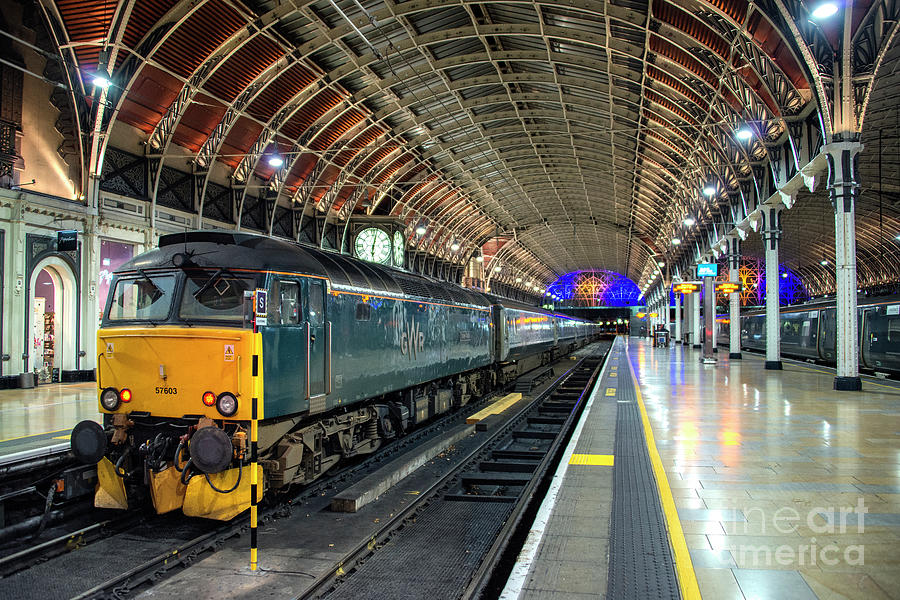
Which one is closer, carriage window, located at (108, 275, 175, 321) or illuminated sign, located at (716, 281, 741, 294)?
carriage window, located at (108, 275, 175, 321)

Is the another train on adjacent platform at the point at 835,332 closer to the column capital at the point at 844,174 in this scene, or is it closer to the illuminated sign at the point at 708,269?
the illuminated sign at the point at 708,269

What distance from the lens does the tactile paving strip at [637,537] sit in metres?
4.64

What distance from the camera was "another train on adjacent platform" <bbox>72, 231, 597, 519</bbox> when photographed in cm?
688

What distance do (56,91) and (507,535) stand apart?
67.3 ft

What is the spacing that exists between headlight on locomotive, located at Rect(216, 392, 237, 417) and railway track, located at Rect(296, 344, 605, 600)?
6.73ft

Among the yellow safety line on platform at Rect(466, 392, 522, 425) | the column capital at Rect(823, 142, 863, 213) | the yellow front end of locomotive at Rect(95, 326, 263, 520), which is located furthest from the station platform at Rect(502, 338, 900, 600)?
the column capital at Rect(823, 142, 863, 213)

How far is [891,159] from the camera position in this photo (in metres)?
31.4

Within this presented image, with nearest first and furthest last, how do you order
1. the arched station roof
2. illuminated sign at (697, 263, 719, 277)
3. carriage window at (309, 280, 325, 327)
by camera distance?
carriage window at (309, 280, 325, 327)
the arched station roof
illuminated sign at (697, 263, 719, 277)

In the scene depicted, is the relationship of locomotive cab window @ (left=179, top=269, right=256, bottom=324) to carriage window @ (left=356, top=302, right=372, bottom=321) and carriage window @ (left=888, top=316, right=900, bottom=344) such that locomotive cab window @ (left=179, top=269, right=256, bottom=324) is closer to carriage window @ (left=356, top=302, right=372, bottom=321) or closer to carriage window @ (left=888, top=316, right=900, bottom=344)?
carriage window @ (left=356, top=302, right=372, bottom=321)

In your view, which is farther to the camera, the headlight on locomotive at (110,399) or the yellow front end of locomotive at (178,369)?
the headlight on locomotive at (110,399)

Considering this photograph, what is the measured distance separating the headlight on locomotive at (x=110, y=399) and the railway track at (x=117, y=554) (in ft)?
4.42

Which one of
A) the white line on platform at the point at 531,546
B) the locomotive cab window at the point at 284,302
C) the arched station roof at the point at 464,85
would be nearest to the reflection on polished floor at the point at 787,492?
the white line on platform at the point at 531,546

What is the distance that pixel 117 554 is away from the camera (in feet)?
21.3

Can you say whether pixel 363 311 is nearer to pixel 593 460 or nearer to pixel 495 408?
pixel 593 460
